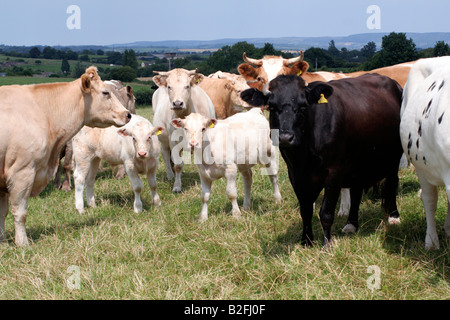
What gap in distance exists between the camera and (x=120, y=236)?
605cm

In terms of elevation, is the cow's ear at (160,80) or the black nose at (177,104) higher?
the cow's ear at (160,80)

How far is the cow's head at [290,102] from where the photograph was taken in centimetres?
472

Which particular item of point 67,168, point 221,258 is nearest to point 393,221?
point 221,258

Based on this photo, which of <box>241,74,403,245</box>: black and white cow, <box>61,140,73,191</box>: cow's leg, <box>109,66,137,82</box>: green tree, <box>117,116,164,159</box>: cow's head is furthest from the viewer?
<box>109,66,137,82</box>: green tree

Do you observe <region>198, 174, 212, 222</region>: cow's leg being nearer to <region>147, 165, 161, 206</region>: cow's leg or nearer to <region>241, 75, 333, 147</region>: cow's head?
<region>147, 165, 161, 206</region>: cow's leg

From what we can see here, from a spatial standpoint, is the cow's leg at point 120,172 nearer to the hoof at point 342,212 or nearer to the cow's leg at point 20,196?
the cow's leg at point 20,196

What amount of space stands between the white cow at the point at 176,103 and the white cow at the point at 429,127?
406 centimetres

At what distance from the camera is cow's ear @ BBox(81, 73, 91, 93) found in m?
6.48

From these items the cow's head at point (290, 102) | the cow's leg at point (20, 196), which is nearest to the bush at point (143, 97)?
the cow's leg at point (20, 196)

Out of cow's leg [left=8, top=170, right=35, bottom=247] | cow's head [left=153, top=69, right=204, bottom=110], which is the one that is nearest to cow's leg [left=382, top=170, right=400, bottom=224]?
cow's head [left=153, top=69, right=204, bottom=110]

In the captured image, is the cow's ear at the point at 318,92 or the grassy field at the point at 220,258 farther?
the cow's ear at the point at 318,92

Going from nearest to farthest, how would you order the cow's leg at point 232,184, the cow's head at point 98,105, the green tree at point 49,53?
the cow's head at point 98,105 < the cow's leg at point 232,184 < the green tree at point 49,53

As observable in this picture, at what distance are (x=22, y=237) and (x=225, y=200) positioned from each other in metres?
3.08

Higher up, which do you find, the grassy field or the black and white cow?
the black and white cow
